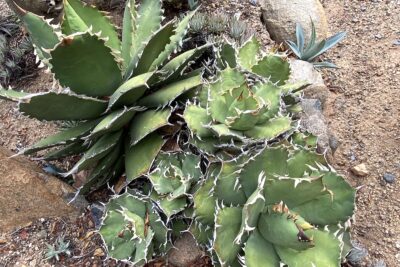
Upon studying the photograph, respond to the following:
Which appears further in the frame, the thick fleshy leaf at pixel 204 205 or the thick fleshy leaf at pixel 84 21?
the thick fleshy leaf at pixel 84 21

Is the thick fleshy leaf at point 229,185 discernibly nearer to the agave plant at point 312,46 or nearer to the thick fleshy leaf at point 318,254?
the thick fleshy leaf at point 318,254

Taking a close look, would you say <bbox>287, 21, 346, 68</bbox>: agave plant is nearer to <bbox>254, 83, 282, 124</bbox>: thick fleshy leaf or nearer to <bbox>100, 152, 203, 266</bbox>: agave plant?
<bbox>254, 83, 282, 124</bbox>: thick fleshy leaf

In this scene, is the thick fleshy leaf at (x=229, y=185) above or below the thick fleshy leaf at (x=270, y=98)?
below

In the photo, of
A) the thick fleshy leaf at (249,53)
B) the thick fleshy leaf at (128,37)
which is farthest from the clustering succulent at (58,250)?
the thick fleshy leaf at (249,53)

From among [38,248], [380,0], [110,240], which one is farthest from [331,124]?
[38,248]

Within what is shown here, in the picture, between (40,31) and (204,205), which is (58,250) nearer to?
(204,205)

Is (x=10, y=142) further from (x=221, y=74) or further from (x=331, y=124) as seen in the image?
(x=331, y=124)
